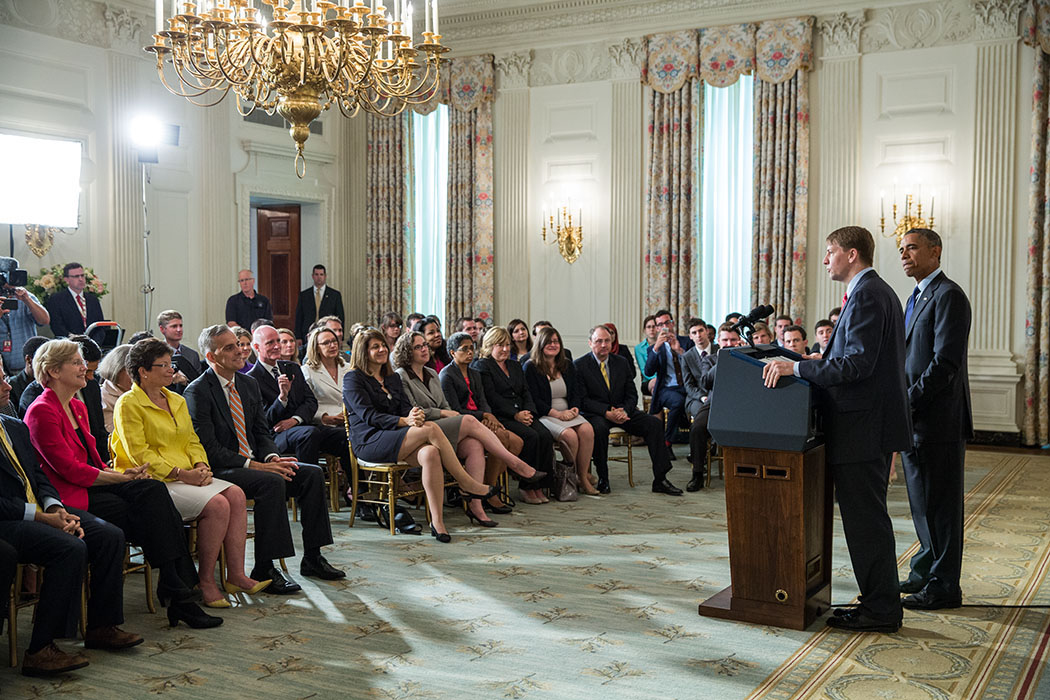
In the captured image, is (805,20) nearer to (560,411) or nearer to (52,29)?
(560,411)

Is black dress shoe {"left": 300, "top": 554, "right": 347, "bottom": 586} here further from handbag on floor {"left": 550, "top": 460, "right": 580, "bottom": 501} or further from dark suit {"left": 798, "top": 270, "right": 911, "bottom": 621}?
dark suit {"left": 798, "top": 270, "right": 911, "bottom": 621}

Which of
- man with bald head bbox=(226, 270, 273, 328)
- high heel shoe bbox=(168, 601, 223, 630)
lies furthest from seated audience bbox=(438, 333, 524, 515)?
man with bald head bbox=(226, 270, 273, 328)

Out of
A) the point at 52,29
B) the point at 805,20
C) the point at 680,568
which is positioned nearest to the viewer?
the point at 680,568

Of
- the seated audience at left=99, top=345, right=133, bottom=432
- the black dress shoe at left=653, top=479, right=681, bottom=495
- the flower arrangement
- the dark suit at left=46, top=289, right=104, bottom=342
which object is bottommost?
the black dress shoe at left=653, top=479, right=681, bottom=495

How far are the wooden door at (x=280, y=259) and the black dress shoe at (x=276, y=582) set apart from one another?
8280mm

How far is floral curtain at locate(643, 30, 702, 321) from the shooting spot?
1060 centimetres

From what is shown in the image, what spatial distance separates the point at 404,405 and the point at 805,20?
6.29 m

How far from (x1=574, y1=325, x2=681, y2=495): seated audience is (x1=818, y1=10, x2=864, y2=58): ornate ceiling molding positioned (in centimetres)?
435

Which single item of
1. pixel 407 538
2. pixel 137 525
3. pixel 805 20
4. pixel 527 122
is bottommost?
pixel 407 538

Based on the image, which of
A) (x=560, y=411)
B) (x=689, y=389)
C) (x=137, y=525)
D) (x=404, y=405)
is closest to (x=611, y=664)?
(x=137, y=525)

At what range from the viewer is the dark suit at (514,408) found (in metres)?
6.98

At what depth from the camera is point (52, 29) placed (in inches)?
357

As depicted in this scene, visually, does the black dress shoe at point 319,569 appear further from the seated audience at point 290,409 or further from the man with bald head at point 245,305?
the man with bald head at point 245,305

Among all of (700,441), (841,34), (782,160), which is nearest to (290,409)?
(700,441)
